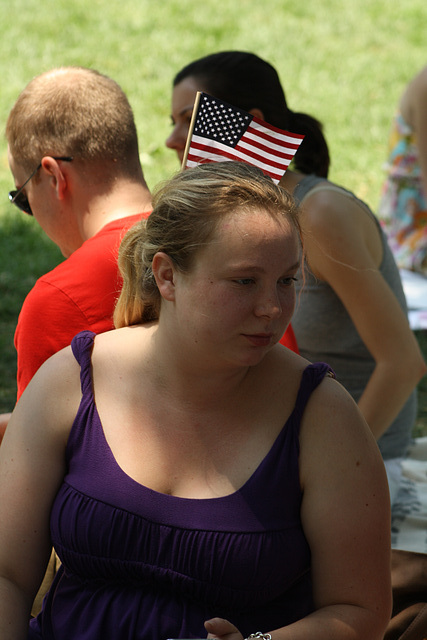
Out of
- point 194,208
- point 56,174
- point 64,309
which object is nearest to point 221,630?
point 194,208

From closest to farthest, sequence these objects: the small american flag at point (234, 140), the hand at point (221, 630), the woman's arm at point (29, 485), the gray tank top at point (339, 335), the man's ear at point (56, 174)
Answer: the hand at point (221, 630) → the woman's arm at point (29, 485) → the small american flag at point (234, 140) → the man's ear at point (56, 174) → the gray tank top at point (339, 335)

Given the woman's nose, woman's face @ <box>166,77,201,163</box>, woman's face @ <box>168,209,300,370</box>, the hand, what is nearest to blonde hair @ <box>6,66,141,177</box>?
woman's face @ <box>166,77,201,163</box>

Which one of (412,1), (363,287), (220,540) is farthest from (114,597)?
(412,1)

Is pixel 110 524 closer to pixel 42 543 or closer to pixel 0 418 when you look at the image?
pixel 42 543

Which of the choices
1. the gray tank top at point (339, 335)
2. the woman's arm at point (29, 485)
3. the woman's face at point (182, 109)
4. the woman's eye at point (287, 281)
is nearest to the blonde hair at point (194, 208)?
the woman's eye at point (287, 281)

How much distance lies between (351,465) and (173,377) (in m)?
0.47

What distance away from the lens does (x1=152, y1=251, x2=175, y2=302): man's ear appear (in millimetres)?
1947

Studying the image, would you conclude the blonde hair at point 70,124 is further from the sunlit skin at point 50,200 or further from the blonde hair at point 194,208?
the blonde hair at point 194,208

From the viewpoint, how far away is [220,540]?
1.85 m

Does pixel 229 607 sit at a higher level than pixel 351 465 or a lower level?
lower

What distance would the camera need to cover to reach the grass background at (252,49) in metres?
7.72

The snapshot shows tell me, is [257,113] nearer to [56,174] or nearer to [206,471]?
[56,174]

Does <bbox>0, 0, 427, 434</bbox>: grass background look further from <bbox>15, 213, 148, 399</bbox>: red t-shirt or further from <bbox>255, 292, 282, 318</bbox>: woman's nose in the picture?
<bbox>255, 292, 282, 318</bbox>: woman's nose

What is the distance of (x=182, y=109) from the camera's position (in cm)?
332
